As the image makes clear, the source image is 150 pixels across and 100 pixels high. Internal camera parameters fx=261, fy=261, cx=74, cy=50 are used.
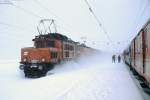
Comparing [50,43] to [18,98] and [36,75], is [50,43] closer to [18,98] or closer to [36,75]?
[36,75]

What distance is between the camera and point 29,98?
981 cm

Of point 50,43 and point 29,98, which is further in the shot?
point 50,43

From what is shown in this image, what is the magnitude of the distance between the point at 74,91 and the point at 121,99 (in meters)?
2.13

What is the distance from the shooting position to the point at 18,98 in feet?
32.8

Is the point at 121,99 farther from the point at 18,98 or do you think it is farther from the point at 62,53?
the point at 62,53

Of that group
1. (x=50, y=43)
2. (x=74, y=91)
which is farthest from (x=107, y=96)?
(x=50, y=43)

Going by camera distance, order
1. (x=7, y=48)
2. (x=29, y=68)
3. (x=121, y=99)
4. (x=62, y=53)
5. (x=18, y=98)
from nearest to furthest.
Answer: (x=121, y=99) < (x=18, y=98) < (x=29, y=68) < (x=62, y=53) < (x=7, y=48)

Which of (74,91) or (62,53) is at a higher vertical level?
(62,53)

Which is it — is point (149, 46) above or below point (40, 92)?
above

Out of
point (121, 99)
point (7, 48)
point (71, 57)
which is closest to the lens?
point (121, 99)

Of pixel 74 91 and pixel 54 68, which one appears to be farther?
pixel 54 68

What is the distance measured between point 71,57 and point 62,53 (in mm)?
4557

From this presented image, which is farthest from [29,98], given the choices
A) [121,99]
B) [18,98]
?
[121,99]

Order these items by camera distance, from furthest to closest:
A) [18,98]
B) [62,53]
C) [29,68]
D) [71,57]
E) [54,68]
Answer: [71,57] < [62,53] < [54,68] < [29,68] < [18,98]
